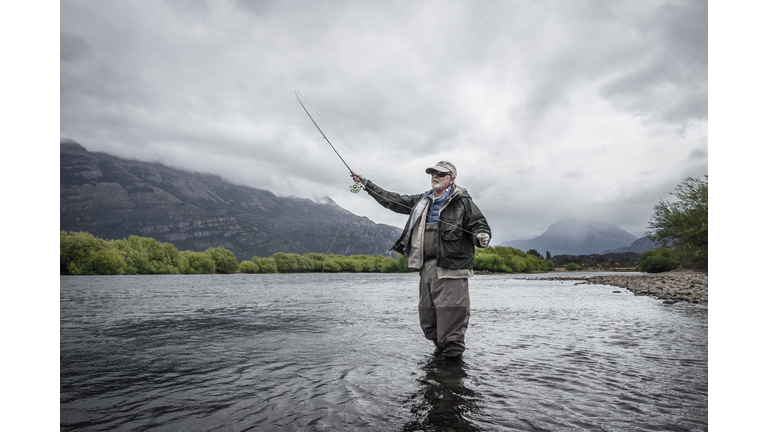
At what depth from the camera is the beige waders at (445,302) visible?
18.1 ft

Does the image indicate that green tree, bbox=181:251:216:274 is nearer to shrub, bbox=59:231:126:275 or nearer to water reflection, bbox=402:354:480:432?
shrub, bbox=59:231:126:275

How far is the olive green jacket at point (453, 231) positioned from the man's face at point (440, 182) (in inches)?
5.4

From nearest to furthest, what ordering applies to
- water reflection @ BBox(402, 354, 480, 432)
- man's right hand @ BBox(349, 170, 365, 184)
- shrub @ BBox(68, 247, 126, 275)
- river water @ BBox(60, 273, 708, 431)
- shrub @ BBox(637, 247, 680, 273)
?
water reflection @ BBox(402, 354, 480, 432), river water @ BBox(60, 273, 708, 431), man's right hand @ BBox(349, 170, 365, 184), shrub @ BBox(68, 247, 126, 275), shrub @ BBox(637, 247, 680, 273)

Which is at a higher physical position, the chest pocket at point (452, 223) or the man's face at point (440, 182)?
the man's face at point (440, 182)

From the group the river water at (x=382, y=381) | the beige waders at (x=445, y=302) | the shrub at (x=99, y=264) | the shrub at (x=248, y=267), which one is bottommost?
the shrub at (x=248, y=267)

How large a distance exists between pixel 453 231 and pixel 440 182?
2.77 ft

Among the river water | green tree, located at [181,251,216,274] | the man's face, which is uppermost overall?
the man's face

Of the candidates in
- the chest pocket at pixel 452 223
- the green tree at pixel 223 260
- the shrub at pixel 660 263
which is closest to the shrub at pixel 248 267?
the green tree at pixel 223 260

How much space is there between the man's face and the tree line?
33.3m

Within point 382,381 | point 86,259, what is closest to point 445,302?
point 382,381

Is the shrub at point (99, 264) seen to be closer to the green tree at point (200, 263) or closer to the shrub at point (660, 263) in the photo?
the green tree at point (200, 263)

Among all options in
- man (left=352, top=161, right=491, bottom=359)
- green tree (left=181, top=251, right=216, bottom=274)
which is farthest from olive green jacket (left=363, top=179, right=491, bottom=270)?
green tree (left=181, top=251, right=216, bottom=274)

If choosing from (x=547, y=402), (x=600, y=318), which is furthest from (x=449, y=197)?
(x=600, y=318)

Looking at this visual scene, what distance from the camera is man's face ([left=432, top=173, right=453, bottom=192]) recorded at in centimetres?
593
